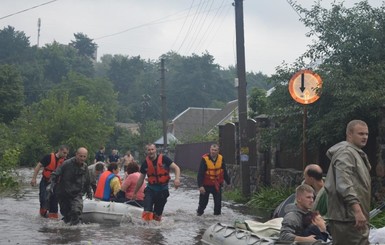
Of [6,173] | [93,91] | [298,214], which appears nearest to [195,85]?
[93,91]

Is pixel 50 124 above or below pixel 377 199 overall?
above

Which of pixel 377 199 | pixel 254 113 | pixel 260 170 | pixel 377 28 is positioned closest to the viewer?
pixel 377 199

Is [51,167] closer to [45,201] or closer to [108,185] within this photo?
[45,201]

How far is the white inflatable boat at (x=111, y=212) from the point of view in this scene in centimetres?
1502

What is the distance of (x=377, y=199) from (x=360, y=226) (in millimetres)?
9422

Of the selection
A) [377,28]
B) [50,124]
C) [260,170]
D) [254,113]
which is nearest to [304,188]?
[377,28]

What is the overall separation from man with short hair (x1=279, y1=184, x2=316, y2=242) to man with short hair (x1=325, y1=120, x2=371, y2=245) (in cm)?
106

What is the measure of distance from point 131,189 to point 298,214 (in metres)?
8.26

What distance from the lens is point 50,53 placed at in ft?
353

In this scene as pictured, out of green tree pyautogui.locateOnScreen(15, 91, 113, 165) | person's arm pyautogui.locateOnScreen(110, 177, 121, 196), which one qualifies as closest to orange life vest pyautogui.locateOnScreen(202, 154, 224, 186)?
person's arm pyautogui.locateOnScreen(110, 177, 121, 196)

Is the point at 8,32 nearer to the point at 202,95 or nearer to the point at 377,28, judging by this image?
the point at 202,95

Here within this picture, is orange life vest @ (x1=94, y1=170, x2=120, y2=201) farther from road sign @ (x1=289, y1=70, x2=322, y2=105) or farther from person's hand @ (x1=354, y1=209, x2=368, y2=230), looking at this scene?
person's hand @ (x1=354, y1=209, x2=368, y2=230)

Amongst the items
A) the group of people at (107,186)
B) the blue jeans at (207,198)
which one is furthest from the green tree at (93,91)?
the group of people at (107,186)

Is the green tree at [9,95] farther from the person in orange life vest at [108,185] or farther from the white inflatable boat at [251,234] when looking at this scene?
the white inflatable boat at [251,234]
